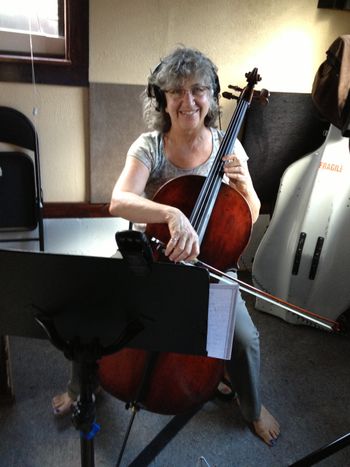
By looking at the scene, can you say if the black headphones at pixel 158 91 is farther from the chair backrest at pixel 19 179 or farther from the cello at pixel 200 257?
the chair backrest at pixel 19 179

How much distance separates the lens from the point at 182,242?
1.04 meters

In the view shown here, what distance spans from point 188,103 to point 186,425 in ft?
3.83

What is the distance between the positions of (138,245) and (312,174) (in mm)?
1432

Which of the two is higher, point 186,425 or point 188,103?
point 188,103

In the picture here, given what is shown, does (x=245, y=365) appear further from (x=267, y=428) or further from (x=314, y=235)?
(x=314, y=235)

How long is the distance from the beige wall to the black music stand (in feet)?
3.64

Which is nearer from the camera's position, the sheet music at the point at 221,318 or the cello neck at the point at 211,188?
the sheet music at the point at 221,318

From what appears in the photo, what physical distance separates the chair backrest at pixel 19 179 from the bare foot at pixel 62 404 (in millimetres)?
694

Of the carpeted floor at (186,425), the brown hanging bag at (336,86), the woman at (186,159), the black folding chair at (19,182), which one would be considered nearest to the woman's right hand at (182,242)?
the woman at (186,159)

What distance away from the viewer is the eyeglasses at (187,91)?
1254 mm

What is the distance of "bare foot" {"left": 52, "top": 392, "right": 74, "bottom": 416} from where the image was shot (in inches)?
56.2

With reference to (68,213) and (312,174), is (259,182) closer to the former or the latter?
(312,174)

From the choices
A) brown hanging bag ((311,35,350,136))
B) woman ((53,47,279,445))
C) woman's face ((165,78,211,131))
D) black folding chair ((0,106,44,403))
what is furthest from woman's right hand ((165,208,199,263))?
brown hanging bag ((311,35,350,136))

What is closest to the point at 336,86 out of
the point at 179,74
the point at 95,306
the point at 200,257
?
the point at 179,74
